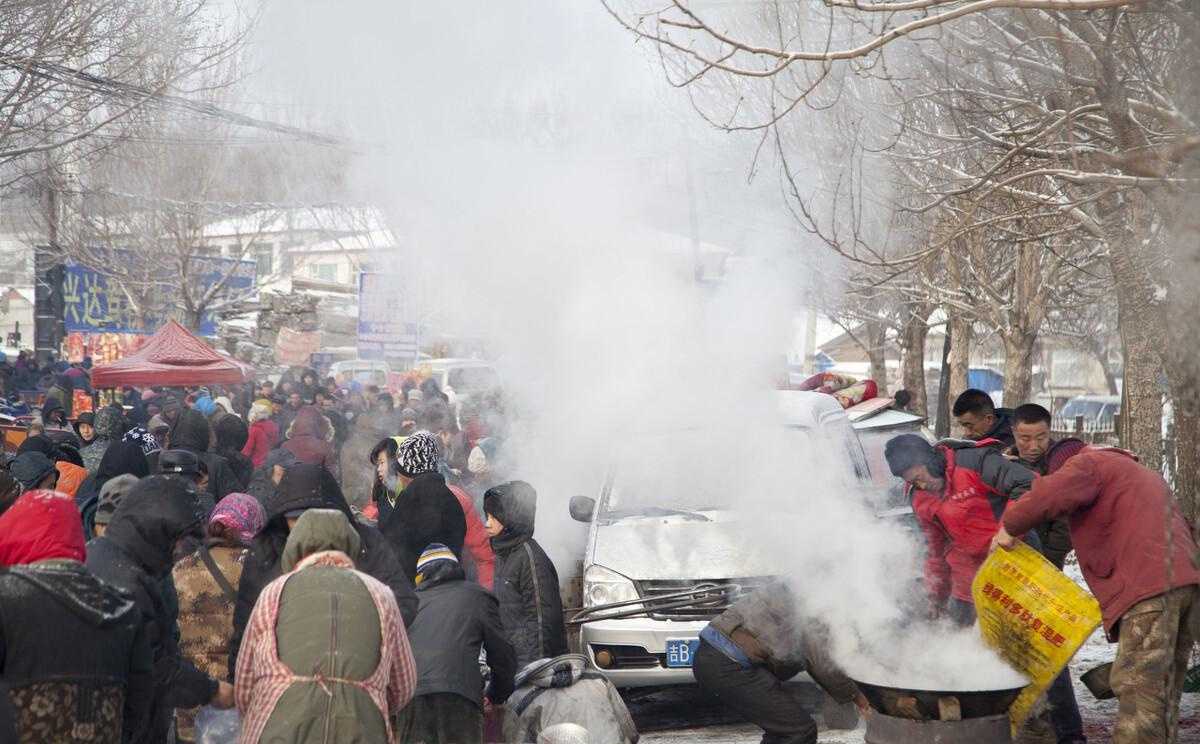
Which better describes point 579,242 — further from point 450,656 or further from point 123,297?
Result: point 123,297

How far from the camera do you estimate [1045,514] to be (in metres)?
5.32

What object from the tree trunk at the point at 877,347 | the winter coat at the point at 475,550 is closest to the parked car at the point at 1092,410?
the tree trunk at the point at 877,347

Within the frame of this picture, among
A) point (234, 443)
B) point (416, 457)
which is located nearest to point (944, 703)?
point (416, 457)

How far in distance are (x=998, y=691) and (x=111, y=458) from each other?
570 cm

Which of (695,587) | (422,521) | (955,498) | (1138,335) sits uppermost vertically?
(1138,335)

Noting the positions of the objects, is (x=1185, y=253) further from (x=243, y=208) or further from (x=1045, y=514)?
(x=243, y=208)

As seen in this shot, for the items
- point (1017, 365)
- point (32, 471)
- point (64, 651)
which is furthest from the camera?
point (1017, 365)

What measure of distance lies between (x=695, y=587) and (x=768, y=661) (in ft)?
6.30

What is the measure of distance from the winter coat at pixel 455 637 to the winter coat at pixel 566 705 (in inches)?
15.9

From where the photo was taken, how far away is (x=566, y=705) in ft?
18.9

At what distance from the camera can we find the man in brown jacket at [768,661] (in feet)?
18.9

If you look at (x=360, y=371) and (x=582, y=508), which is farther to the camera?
(x=360, y=371)

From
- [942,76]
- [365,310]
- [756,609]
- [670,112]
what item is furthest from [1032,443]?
[365,310]

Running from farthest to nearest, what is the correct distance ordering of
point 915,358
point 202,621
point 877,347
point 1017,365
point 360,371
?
point 877,347 < point 915,358 < point 360,371 < point 1017,365 < point 202,621
